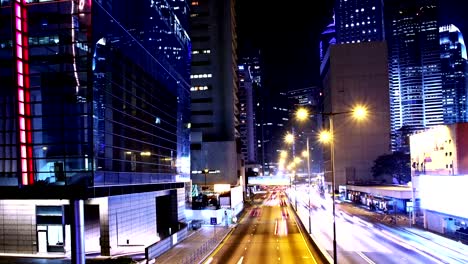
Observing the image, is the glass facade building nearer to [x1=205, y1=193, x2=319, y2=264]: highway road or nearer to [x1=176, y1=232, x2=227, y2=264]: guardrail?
[x1=176, y1=232, x2=227, y2=264]: guardrail

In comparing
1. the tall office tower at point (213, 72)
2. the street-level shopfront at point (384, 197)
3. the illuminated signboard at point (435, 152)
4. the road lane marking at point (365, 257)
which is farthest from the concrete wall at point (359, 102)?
the road lane marking at point (365, 257)

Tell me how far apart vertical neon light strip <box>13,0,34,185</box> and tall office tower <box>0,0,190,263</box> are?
0.07m

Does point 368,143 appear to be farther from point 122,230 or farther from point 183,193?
point 122,230

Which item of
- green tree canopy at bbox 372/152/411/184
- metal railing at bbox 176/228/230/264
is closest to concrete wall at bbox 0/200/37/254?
metal railing at bbox 176/228/230/264

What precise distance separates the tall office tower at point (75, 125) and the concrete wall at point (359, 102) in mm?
101706

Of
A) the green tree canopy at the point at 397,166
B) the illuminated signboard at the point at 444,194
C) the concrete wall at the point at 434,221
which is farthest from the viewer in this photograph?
the green tree canopy at the point at 397,166

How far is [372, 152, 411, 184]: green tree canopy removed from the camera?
12681 centimetres

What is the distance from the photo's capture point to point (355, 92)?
480 ft

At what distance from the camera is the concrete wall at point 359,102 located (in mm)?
141250

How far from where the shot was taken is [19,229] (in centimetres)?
3897

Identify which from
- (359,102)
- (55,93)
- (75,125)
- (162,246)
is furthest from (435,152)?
(359,102)

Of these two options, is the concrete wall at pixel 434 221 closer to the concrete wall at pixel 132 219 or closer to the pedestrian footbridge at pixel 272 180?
the concrete wall at pixel 132 219

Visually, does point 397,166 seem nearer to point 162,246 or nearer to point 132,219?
point 132,219

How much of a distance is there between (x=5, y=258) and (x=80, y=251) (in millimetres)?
8874
